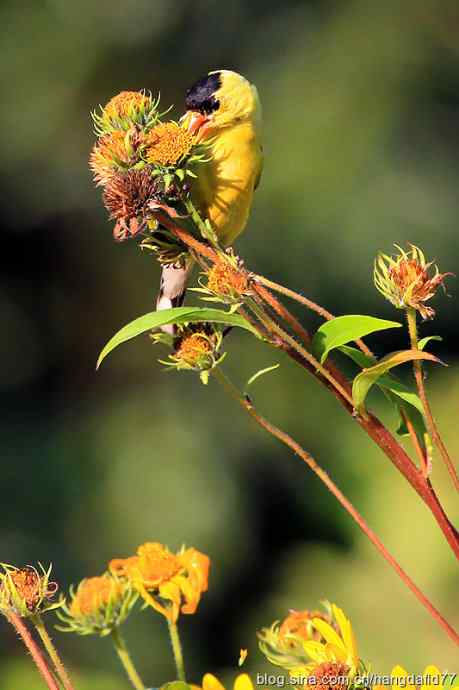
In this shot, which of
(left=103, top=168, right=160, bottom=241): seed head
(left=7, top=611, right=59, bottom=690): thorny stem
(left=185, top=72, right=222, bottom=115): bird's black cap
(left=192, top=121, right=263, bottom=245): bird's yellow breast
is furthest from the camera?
(left=185, top=72, right=222, bottom=115): bird's black cap

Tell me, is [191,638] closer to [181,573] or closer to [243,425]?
[243,425]

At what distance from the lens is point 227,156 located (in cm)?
127

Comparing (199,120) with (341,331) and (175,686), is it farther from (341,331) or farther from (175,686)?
(175,686)

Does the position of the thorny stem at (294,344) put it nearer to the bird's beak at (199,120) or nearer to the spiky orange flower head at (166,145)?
the spiky orange flower head at (166,145)

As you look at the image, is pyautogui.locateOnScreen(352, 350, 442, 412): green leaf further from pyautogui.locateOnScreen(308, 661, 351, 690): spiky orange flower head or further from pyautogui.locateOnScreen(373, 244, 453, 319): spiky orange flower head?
pyautogui.locateOnScreen(308, 661, 351, 690): spiky orange flower head

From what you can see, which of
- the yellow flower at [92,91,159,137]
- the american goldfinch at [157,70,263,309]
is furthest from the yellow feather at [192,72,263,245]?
the yellow flower at [92,91,159,137]

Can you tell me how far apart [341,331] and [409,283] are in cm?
5

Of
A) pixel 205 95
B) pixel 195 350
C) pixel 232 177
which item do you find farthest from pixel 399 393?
pixel 205 95

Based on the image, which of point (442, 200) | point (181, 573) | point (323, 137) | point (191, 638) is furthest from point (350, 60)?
point (181, 573)

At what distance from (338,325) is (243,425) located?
9.76 ft

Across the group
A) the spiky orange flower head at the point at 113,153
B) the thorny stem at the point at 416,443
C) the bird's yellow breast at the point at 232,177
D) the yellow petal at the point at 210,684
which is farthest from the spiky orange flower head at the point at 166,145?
the bird's yellow breast at the point at 232,177

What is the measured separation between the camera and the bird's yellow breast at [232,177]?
1.18 m

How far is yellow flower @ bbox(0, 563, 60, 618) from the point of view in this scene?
2.03 feet

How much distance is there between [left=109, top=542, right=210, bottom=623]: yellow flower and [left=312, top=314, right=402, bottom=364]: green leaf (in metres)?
0.16
